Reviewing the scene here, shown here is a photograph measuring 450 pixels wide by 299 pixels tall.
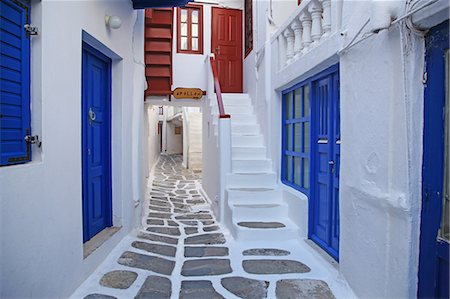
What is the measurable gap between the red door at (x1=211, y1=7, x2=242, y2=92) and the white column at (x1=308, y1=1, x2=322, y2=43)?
192 inches

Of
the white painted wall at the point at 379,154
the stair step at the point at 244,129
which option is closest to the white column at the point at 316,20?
the white painted wall at the point at 379,154

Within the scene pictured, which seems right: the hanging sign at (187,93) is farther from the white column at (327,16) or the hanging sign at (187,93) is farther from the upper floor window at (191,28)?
the white column at (327,16)

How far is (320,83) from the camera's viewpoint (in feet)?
13.4

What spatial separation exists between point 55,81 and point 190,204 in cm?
476

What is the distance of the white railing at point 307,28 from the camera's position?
363 centimetres

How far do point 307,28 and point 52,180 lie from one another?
332 cm

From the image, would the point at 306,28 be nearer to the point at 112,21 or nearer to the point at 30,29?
the point at 112,21

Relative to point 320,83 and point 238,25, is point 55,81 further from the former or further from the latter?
point 238,25

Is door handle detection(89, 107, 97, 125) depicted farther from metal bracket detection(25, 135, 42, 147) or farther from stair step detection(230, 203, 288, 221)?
stair step detection(230, 203, 288, 221)

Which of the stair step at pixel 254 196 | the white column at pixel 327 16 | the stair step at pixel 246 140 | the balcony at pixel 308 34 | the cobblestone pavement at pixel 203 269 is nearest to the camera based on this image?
the cobblestone pavement at pixel 203 269

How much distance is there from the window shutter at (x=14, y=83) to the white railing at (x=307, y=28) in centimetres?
267

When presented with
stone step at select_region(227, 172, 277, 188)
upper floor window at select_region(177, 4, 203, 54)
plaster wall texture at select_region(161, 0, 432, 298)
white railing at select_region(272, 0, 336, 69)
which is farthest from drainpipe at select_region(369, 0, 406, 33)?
upper floor window at select_region(177, 4, 203, 54)

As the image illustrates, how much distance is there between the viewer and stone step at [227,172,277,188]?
5512 millimetres

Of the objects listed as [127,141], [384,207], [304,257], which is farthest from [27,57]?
[304,257]
